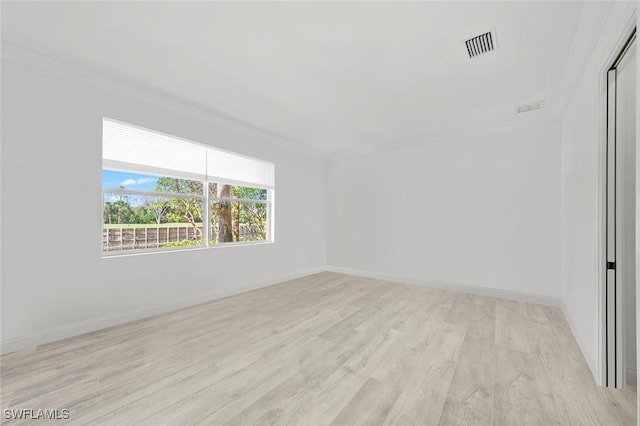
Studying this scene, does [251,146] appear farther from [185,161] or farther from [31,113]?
[31,113]

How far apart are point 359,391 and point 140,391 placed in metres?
1.58

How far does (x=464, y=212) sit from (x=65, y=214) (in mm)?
5571

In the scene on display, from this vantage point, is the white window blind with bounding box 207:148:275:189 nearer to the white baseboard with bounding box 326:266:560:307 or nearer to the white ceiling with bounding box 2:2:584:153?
the white ceiling with bounding box 2:2:584:153

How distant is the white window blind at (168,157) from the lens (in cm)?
310

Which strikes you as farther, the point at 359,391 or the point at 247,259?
the point at 247,259

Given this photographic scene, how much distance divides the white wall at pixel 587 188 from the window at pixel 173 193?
4377 millimetres

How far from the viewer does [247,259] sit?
4535 mm

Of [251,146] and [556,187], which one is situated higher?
[251,146]

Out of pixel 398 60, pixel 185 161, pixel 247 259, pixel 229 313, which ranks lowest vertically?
pixel 229 313

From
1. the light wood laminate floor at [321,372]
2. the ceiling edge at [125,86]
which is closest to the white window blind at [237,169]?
the ceiling edge at [125,86]

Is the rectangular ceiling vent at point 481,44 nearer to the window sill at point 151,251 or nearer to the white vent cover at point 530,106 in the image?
the white vent cover at point 530,106

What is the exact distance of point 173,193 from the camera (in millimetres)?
3660

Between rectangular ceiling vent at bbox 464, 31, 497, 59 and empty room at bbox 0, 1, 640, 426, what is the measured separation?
0.02 meters

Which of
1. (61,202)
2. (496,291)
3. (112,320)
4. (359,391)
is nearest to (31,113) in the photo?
(61,202)
